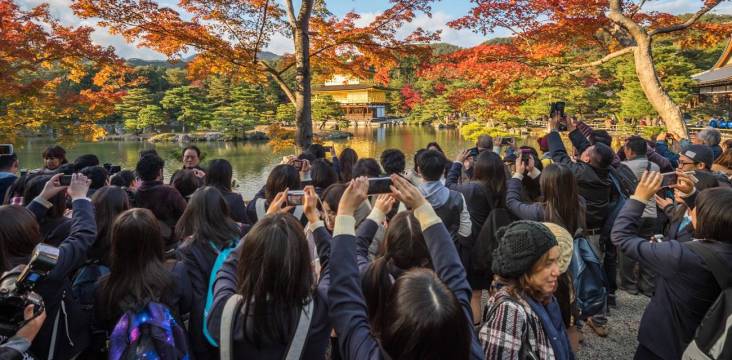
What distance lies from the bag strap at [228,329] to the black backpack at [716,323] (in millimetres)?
1665

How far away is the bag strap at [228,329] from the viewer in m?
1.28

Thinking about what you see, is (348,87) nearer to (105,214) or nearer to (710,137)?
(710,137)

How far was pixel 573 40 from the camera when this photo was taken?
687 centimetres

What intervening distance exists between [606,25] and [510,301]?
6.95m

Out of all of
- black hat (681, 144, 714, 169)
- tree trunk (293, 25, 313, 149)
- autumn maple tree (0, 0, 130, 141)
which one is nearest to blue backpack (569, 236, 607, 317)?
black hat (681, 144, 714, 169)

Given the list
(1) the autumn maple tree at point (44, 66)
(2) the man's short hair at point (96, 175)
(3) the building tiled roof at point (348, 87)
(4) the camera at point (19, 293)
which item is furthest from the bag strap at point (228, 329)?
(3) the building tiled roof at point (348, 87)

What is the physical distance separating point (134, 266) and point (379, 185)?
1031 millimetres

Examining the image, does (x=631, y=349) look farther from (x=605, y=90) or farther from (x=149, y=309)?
(x=605, y=90)

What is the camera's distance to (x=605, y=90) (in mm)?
23109

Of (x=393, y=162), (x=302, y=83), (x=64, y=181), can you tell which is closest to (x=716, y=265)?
(x=393, y=162)

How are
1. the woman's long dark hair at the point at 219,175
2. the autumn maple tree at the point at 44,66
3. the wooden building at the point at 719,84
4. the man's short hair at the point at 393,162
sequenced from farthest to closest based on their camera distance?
1. the wooden building at the point at 719,84
2. the autumn maple tree at the point at 44,66
3. the man's short hair at the point at 393,162
4. the woman's long dark hair at the point at 219,175

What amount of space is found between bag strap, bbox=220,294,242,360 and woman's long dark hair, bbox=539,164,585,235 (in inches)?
72.8

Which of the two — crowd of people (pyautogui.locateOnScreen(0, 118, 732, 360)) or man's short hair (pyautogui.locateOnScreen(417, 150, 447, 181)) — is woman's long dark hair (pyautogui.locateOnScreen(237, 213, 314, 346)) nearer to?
crowd of people (pyautogui.locateOnScreen(0, 118, 732, 360))

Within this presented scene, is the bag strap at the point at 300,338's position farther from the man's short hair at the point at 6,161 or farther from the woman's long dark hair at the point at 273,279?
the man's short hair at the point at 6,161
